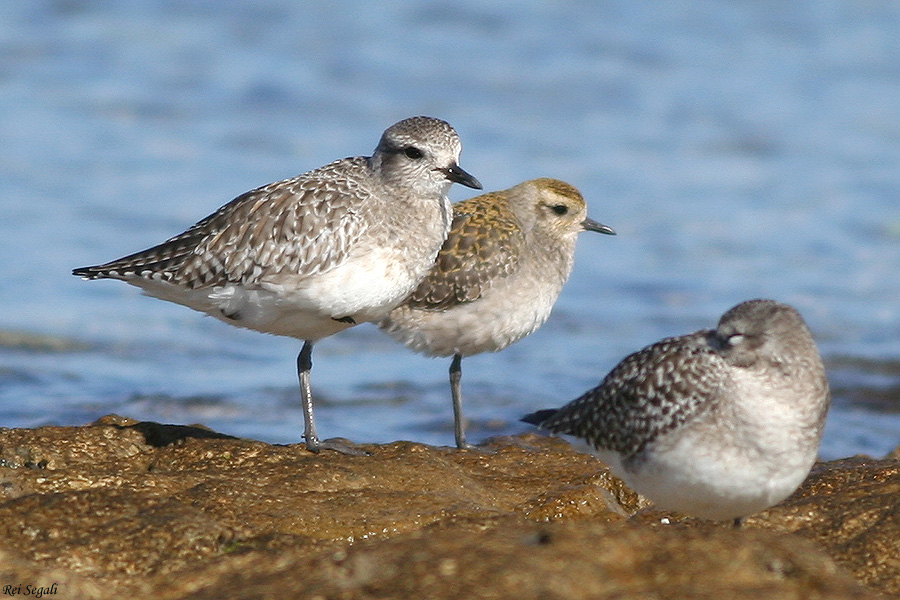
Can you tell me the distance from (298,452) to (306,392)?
790 mm

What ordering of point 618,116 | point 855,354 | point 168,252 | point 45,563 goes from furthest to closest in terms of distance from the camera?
point 618,116 < point 855,354 < point 168,252 < point 45,563

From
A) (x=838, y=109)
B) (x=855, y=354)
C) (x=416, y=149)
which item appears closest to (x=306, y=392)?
(x=416, y=149)

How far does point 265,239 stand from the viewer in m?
7.89

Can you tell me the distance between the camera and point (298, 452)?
7480mm

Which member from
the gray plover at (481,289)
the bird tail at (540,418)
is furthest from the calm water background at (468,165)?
the bird tail at (540,418)

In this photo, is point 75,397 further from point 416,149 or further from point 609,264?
point 609,264

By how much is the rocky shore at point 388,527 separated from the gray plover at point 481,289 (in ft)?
2.64

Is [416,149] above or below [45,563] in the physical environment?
above

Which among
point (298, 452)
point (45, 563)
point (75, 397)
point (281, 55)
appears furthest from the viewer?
point (281, 55)

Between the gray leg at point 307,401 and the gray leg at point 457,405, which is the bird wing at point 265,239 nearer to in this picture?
the gray leg at point 307,401

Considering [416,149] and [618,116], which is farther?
[618,116]

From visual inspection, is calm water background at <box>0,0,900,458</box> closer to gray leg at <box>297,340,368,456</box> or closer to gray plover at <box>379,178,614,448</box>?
gray plover at <box>379,178,614,448</box>

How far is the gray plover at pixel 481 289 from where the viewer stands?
Answer: 871 cm

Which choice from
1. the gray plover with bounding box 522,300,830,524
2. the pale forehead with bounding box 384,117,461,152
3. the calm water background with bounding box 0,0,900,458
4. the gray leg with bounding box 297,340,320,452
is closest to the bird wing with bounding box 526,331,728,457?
the gray plover with bounding box 522,300,830,524
